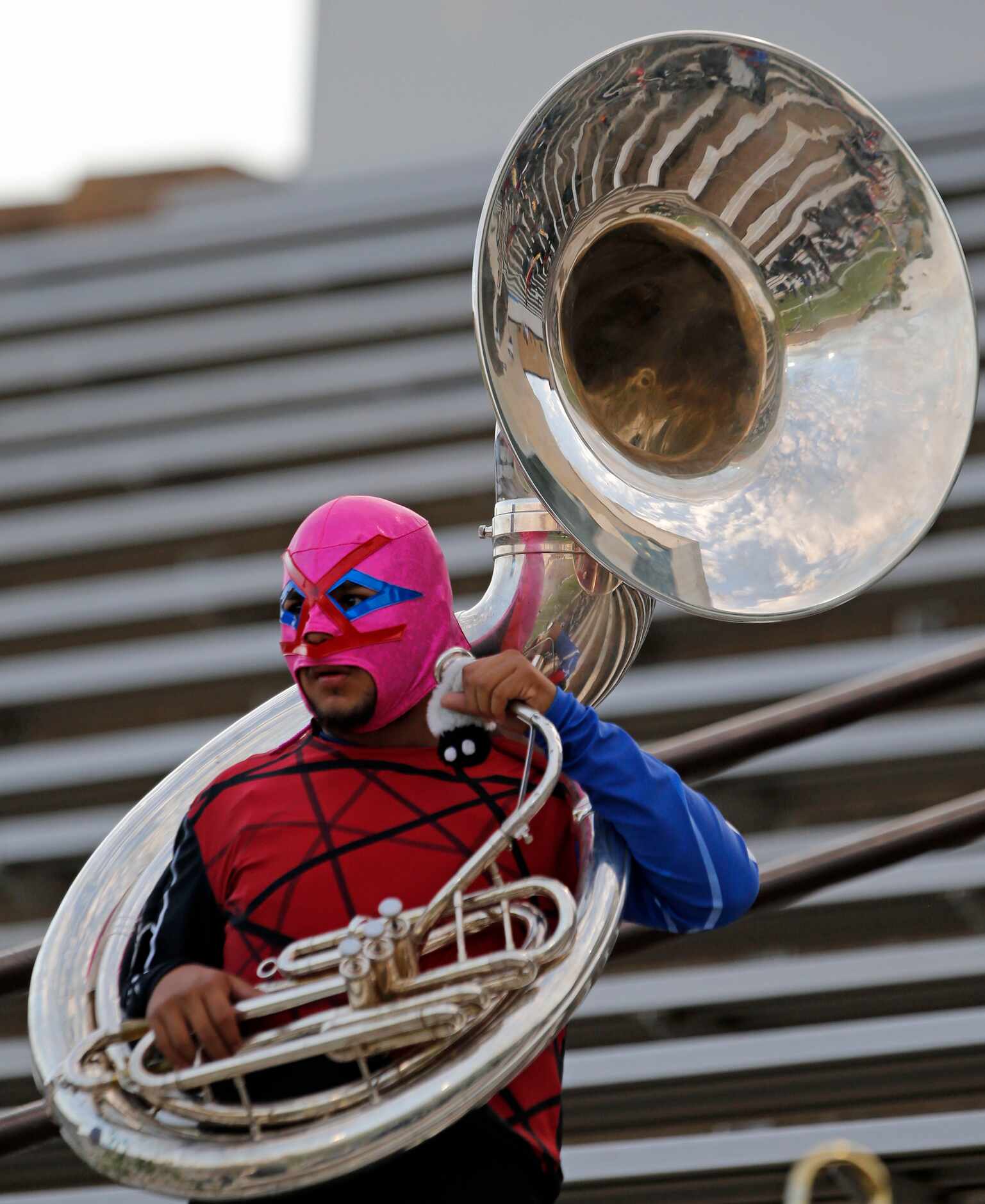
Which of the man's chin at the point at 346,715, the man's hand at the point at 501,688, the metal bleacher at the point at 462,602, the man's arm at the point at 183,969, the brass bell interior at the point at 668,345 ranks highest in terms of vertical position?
the brass bell interior at the point at 668,345

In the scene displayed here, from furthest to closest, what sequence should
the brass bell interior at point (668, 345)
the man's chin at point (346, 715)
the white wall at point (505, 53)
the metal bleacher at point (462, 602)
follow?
1. the white wall at point (505, 53)
2. the metal bleacher at point (462, 602)
3. the brass bell interior at point (668, 345)
4. the man's chin at point (346, 715)

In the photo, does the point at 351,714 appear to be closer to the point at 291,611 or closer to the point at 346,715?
the point at 346,715

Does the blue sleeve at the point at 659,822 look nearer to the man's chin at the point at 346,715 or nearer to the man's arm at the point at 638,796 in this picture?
the man's arm at the point at 638,796

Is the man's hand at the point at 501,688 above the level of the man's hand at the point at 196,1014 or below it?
above

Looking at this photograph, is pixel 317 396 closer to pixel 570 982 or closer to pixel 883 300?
pixel 883 300

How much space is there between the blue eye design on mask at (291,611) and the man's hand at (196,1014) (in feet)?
1.12

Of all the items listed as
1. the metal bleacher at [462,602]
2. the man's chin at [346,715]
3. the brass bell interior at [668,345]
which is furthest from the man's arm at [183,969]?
the metal bleacher at [462,602]

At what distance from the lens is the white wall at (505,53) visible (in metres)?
6.05

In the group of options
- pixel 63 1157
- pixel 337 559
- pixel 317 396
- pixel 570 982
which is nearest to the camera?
pixel 570 982

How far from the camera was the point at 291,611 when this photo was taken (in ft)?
5.33

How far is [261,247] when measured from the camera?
6398mm

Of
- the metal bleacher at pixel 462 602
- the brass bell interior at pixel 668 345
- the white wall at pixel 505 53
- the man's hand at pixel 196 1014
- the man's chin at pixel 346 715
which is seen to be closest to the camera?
the man's hand at pixel 196 1014

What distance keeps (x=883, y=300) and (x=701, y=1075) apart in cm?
211

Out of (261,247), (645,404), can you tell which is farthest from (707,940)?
(261,247)
